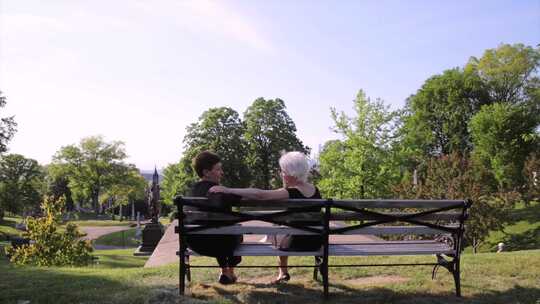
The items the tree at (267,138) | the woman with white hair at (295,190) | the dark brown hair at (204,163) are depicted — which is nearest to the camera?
the woman with white hair at (295,190)

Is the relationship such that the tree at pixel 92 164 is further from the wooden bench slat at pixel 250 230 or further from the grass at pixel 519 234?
the wooden bench slat at pixel 250 230

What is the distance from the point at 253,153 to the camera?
153ft

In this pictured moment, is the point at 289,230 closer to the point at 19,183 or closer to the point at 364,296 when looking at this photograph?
the point at 364,296

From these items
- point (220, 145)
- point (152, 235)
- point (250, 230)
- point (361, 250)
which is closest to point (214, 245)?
point (250, 230)

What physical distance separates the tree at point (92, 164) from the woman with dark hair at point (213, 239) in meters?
60.5

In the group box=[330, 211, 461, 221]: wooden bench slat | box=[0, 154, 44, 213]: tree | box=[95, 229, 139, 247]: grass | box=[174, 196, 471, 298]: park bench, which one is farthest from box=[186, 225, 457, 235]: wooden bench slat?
box=[0, 154, 44, 213]: tree

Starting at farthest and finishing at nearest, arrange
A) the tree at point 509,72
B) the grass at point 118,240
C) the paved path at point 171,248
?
the tree at point 509,72 → the grass at point 118,240 → the paved path at point 171,248

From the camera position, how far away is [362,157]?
23859 mm

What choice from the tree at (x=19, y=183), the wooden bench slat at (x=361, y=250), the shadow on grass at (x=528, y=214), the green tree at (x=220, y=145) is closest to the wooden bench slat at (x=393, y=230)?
the wooden bench slat at (x=361, y=250)

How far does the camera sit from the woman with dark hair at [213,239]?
16.6 ft

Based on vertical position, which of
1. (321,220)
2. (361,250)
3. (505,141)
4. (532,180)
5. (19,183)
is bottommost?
(361,250)

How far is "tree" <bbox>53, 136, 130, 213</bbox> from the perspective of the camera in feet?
206

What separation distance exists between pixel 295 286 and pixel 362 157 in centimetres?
1896

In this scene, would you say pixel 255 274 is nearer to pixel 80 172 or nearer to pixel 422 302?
pixel 422 302
